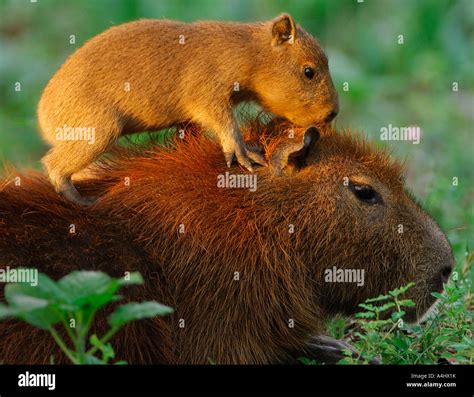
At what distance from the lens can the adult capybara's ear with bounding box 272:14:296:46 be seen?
709cm

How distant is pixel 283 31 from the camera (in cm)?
712

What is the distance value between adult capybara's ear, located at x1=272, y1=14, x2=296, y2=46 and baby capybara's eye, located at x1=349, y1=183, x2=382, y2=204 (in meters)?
1.07

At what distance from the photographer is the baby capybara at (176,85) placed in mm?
6805

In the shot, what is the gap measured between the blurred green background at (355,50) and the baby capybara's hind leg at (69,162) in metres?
5.53

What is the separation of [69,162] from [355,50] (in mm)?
8136

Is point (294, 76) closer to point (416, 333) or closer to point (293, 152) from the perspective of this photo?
point (293, 152)

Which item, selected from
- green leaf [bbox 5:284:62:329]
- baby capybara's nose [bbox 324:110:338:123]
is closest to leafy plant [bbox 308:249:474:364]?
baby capybara's nose [bbox 324:110:338:123]

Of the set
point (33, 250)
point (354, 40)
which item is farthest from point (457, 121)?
Answer: point (33, 250)

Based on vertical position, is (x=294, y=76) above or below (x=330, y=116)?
above

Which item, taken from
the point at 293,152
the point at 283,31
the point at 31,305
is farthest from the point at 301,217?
the point at 31,305

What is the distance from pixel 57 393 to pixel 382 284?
2.32 m

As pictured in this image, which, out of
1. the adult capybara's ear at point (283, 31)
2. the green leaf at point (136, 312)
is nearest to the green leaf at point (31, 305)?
the green leaf at point (136, 312)

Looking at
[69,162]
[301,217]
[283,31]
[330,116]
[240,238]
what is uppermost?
[283,31]

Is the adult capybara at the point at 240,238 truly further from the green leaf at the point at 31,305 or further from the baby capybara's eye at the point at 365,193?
the green leaf at the point at 31,305
